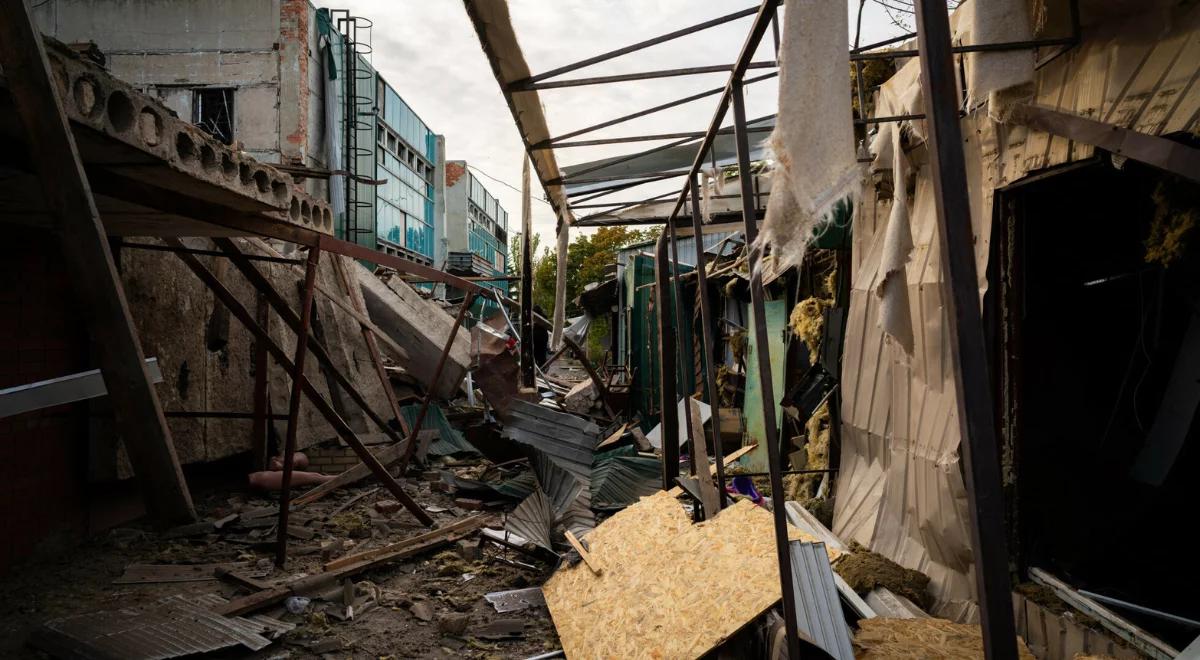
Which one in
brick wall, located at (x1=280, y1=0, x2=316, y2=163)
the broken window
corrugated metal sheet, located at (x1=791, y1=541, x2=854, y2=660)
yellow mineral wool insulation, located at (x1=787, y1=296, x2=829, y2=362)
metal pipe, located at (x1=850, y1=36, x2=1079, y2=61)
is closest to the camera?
metal pipe, located at (x1=850, y1=36, x2=1079, y2=61)

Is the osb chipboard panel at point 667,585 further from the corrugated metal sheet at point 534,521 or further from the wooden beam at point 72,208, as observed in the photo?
the wooden beam at point 72,208

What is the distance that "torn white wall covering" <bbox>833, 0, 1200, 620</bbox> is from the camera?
8.20 ft

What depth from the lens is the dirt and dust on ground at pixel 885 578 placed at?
3703 millimetres

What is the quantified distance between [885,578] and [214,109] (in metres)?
21.1

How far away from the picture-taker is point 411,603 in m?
4.66

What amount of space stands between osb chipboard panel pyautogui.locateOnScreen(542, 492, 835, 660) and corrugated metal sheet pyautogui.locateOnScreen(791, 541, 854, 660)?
0.12 m

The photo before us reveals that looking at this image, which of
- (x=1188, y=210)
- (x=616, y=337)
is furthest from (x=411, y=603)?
(x=616, y=337)

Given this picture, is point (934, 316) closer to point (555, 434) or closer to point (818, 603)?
point (818, 603)

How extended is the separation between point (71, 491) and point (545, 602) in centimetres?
393

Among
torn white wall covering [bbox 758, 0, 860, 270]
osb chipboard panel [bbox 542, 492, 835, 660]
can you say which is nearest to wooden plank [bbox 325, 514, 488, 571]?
osb chipboard panel [bbox 542, 492, 835, 660]

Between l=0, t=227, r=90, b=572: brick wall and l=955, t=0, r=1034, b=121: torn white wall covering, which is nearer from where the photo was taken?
l=955, t=0, r=1034, b=121: torn white wall covering

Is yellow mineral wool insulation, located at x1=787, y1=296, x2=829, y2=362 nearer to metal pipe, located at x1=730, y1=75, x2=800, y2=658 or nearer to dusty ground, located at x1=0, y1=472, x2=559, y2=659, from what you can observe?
dusty ground, located at x1=0, y1=472, x2=559, y2=659

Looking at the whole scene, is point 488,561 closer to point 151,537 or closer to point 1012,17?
point 151,537

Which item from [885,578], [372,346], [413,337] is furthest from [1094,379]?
[413,337]
